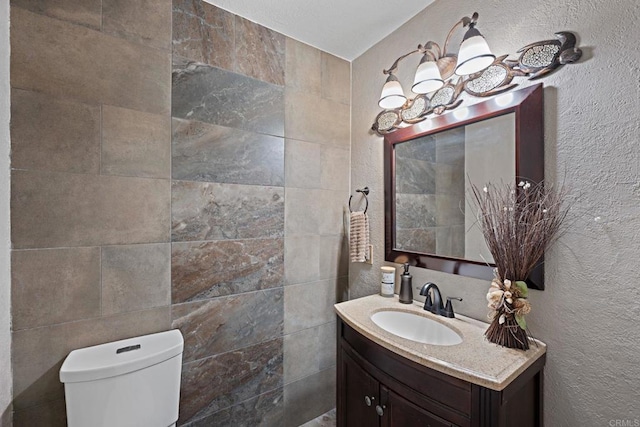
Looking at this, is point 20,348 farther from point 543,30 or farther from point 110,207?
point 543,30

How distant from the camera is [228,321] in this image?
152cm

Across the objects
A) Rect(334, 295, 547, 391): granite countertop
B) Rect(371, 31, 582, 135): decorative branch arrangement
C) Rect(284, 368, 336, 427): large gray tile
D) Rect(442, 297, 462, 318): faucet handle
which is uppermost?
Rect(371, 31, 582, 135): decorative branch arrangement

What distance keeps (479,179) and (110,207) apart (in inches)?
68.0

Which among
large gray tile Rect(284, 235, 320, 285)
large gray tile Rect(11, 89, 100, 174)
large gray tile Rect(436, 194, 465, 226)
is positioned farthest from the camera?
large gray tile Rect(284, 235, 320, 285)

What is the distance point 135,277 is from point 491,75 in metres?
1.88

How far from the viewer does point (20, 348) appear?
1.08 meters

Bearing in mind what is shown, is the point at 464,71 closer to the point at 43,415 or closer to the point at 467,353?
the point at 467,353

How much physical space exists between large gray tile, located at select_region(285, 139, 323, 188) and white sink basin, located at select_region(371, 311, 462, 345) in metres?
0.92

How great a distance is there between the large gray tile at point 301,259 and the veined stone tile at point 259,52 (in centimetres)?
102

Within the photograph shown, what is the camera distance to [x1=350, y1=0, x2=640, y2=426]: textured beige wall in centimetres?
85

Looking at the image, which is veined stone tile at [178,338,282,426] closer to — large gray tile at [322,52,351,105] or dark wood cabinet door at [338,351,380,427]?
dark wood cabinet door at [338,351,380,427]

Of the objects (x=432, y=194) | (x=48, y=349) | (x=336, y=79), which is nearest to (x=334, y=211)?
(x=432, y=194)

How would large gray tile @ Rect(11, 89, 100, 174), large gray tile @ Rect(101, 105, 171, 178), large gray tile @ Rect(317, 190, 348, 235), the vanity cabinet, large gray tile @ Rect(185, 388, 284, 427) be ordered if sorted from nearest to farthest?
the vanity cabinet < large gray tile @ Rect(11, 89, 100, 174) < large gray tile @ Rect(101, 105, 171, 178) < large gray tile @ Rect(185, 388, 284, 427) < large gray tile @ Rect(317, 190, 348, 235)

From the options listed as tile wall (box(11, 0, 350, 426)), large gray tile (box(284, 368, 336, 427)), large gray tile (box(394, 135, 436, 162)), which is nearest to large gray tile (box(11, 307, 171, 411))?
tile wall (box(11, 0, 350, 426))
